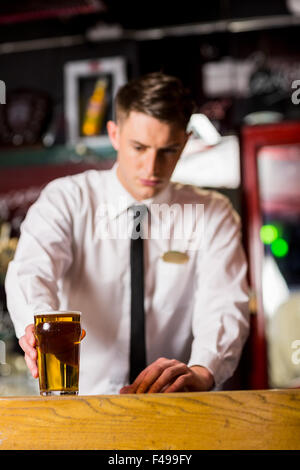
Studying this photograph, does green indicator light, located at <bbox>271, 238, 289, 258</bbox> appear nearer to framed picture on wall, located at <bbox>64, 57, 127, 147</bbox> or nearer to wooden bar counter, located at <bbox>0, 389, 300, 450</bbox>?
framed picture on wall, located at <bbox>64, 57, 127, 147</bbox>

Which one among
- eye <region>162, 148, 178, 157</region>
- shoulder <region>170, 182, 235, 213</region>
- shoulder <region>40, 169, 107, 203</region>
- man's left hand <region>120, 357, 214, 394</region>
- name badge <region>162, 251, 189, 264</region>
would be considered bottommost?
man's left hand <region>120, 357, 214, 394</region>

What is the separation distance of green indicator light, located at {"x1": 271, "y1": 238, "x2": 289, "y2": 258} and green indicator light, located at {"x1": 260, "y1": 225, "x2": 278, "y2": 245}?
0.02 metres

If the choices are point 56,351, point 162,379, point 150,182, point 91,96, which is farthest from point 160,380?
point 91,96

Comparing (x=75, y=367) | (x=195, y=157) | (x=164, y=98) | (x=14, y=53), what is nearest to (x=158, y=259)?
(x=164, y=98)

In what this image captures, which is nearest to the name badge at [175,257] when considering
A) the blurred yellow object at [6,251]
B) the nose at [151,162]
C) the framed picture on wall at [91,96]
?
the nose at [151,162]

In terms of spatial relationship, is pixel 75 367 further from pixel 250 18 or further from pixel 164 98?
pixel 250 18

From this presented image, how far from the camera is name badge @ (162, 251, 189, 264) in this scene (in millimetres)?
1644

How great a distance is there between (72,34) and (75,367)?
6.92ft

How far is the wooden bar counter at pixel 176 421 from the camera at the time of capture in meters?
0.73

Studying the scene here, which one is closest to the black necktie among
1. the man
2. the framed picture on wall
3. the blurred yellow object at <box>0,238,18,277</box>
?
the man

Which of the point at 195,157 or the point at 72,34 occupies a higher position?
the point at 72,34

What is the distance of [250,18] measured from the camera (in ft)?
8.87

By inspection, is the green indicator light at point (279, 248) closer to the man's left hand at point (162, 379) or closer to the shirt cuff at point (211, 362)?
the shirt cuff at point (211, 362)

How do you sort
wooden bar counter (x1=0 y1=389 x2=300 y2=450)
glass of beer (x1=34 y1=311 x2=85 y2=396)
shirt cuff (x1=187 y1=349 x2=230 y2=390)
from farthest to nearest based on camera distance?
shirt cuff (x1=187 y1=349 x2=230 y2=390) < glass of beer (x1=34 y1=311 x2=85 y2=396) < wooden bar counter (x1=0 y1=389 x2=300 y2=450)
